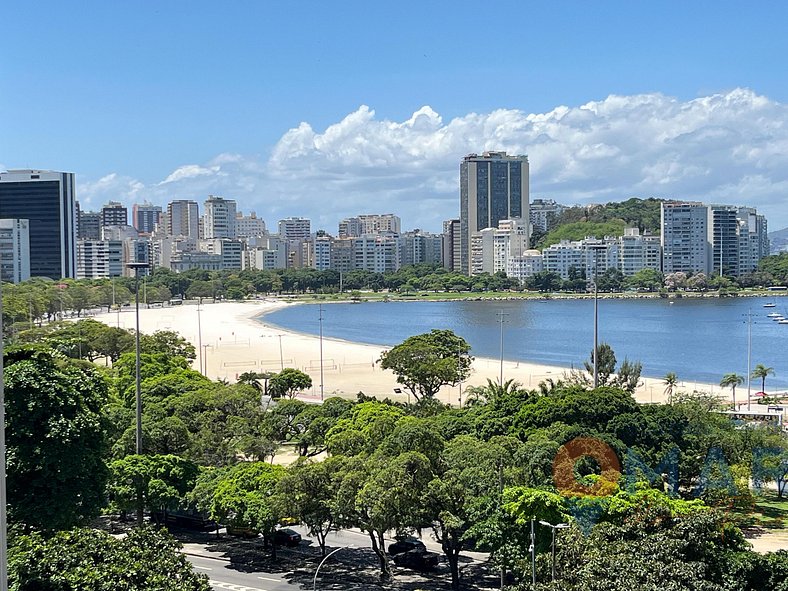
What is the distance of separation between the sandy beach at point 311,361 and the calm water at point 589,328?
12.7ft

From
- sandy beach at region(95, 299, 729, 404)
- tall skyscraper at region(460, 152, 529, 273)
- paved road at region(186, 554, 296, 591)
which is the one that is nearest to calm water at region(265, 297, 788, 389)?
sandy beach at region(95, 299, 729, 404)

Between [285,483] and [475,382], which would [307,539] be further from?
[475,382]

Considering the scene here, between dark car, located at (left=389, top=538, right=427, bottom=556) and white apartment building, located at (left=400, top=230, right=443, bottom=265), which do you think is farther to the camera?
white apartment building, located at (left=400, top=230, right=443, bottom=265)

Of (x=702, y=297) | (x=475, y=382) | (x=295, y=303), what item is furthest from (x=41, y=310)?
(x=702, y=297)

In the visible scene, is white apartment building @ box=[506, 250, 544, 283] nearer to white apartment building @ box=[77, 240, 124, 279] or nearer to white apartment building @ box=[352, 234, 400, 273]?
white apartment building @ box=[352, 234, 400, 273]

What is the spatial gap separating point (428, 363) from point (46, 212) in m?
81.2

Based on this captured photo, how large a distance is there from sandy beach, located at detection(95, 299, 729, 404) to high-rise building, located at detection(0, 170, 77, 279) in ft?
75.7

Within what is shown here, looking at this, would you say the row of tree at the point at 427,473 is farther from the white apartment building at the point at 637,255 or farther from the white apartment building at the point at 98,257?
the white apartment building at the point at 98,257

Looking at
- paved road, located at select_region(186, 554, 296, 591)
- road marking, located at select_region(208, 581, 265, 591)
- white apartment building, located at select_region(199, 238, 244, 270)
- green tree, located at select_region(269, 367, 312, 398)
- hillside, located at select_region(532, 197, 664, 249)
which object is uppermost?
hillside, located at select_region(532, 197, 664, 249)

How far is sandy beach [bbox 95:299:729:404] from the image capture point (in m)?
43.0

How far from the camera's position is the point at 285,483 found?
16.1m

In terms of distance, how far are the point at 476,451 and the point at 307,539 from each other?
4.04 m

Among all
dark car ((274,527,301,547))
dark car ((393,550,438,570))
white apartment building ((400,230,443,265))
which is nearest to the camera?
dark car ((393,550,438,570))

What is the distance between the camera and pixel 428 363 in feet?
117
